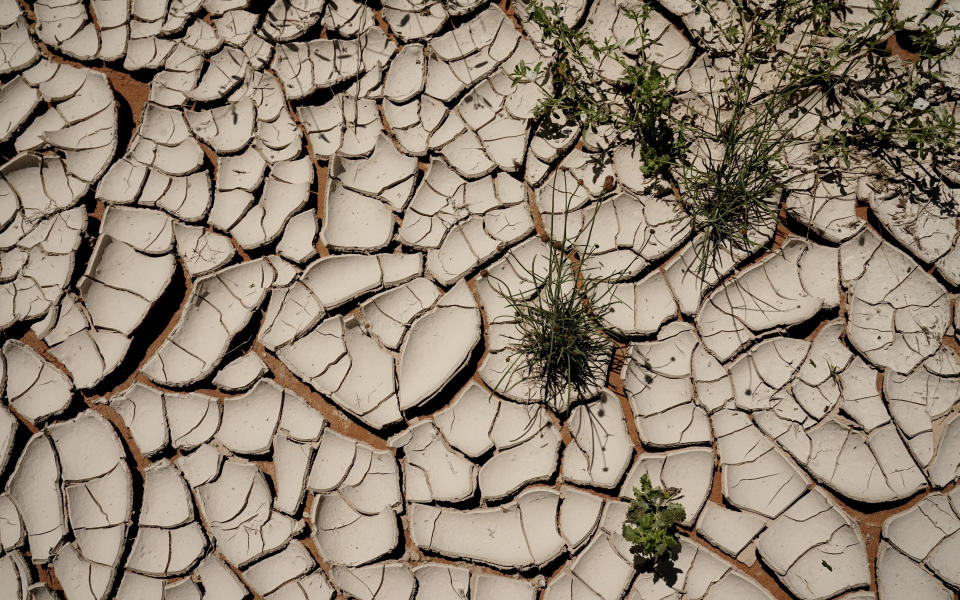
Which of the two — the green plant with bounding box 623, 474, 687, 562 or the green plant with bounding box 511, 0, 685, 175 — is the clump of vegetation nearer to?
the green plant with bounding box 511, 0, 685, 175

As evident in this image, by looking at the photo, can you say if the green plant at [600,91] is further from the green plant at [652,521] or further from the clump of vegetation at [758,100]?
the green plant at [652,521]

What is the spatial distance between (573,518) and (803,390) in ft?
3.07

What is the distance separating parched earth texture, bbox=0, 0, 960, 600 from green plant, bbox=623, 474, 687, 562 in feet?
0.20

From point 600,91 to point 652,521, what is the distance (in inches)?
63.5

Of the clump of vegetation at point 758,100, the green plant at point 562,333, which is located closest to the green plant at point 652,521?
the green plant at point 562,333

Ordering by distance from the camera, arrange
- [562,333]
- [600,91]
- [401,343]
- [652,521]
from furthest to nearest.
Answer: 1. [600,91]
2. [401,343]
3. [562,333]
4. [652,521]

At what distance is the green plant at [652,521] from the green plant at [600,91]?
1.17m

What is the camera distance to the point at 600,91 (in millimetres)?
2385

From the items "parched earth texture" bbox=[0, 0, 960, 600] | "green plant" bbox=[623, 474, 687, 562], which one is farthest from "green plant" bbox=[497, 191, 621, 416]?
"green plant" bbox=[623, 474, 687, 562]

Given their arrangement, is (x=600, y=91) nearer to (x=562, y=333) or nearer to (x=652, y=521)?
(x=562, y=333)

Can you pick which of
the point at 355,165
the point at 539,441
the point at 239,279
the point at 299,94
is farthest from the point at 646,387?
the point at 299,94

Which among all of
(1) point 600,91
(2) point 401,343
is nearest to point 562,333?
(2) point 401,343

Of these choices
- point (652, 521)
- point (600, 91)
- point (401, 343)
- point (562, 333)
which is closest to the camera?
point (652, 521)

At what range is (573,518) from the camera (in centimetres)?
208
